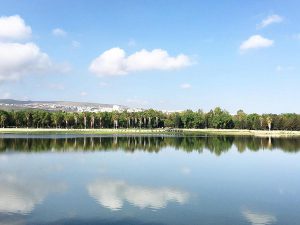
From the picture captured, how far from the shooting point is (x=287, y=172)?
138ft

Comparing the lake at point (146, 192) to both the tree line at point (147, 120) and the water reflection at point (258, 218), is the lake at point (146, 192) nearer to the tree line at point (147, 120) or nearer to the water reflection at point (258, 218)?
the water reflection at point (258, 218)

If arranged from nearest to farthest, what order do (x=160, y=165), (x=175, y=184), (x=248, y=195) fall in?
1. (x=248, y=195)
2. (x=175, y=184)
3. (x=160, y=165)

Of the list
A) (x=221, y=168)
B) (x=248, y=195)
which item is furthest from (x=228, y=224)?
(x=221, y=168)

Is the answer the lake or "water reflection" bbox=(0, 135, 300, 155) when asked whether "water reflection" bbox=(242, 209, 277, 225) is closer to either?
the lake

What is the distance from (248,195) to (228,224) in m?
8.58

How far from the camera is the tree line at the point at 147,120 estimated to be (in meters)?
154

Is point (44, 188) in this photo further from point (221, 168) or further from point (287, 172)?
A: point (287, 172)

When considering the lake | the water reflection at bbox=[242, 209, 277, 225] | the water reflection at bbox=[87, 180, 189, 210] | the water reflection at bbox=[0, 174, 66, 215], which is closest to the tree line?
the lake

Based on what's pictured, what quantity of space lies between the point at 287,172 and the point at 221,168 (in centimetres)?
695

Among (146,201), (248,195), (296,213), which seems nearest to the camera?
(296,213)

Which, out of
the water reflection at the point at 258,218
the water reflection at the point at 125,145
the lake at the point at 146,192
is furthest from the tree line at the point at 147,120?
the water reflection at the point at 258,218

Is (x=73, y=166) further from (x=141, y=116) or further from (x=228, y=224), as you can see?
(x=141, y=116)

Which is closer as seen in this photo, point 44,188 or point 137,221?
point 137,221

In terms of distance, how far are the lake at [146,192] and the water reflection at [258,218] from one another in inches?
2.1
